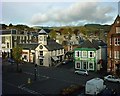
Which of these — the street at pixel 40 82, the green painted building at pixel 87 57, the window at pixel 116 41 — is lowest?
the street at pixel 40 82

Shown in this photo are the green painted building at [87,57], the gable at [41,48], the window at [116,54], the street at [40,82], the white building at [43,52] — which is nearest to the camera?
the street at [40,82]

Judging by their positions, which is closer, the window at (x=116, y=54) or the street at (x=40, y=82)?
the street at (x=40, y=82)

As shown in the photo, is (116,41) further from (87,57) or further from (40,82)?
(40,82)

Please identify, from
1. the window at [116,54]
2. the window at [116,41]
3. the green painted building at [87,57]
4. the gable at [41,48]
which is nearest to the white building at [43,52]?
the gable at [41,48]

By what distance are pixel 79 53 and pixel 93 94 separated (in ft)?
61.1

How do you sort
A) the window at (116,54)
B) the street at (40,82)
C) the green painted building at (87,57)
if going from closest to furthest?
1. the street at (40,82)
2. the window at (116,54)
3. the green painted building at (87,57)

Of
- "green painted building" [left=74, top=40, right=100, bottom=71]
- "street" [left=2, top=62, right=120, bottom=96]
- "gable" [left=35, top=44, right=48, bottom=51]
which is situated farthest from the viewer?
"gable" [left=35, top=44, right=48, bottom=51]

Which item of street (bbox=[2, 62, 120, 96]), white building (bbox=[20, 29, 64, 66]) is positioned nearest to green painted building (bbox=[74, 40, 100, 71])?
street (bbox=[2, 62, 120, 96])

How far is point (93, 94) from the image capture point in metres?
28.5

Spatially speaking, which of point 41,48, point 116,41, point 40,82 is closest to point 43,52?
point 41,48

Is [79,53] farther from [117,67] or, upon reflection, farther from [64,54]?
[64,54]

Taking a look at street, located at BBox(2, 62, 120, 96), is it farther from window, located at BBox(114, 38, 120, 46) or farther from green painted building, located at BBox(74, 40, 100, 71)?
window, located at BBox(114, 38, 120, 46)

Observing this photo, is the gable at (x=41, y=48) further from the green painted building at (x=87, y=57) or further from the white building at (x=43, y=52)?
the green painted building at (x=87, y=57)

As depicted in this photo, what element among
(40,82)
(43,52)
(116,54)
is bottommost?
(40,82)
